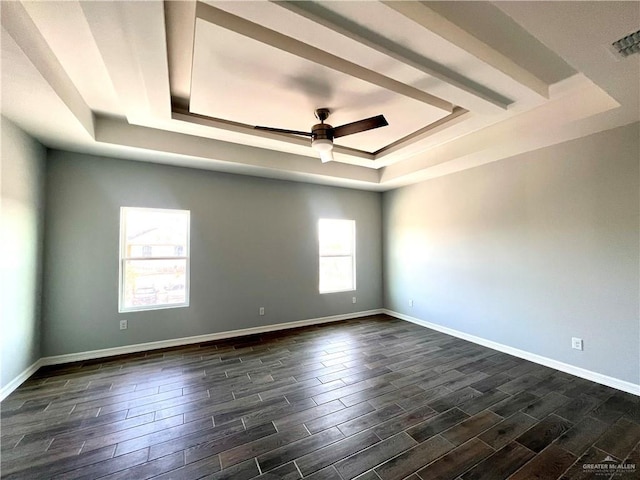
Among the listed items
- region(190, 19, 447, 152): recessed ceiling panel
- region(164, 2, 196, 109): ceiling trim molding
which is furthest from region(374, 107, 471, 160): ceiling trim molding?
region(164, 2, 196, 109): ceiling trim molding

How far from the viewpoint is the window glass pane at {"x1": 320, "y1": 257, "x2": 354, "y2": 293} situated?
5.27m

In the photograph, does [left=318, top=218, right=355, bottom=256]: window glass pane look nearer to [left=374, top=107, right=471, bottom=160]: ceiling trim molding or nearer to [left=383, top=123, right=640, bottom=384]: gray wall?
[left=383, top=123, right=640, bottom=384]: gray wall

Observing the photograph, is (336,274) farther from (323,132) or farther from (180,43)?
(180,43)

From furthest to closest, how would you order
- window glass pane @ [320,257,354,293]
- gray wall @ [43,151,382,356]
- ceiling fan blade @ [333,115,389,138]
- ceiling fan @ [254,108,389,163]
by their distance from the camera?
window glass pane @ [320,257,354,293] → gray wall @ [43,151,382,356] → ceiling fan @ [254,108,389,163] → ceiling fan blade @ [333,115,389,138]

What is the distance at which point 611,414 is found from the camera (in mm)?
2299

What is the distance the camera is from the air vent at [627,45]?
1656 mm

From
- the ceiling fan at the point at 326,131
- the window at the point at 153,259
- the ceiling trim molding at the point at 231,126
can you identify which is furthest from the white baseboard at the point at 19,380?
the ceiling fan at the point at 326,131

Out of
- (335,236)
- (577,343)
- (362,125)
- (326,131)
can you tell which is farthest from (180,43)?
(577,343)

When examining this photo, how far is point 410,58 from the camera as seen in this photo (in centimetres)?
199

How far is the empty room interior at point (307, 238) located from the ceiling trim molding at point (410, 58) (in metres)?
0.02

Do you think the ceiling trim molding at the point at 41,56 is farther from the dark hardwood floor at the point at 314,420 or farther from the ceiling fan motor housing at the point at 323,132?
the dark hardwood floor at the point at 314,420

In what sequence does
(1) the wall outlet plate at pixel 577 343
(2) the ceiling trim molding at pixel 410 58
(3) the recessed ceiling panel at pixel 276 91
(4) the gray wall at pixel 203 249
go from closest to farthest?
(2) the ceiling trim molding at pixel 410 58 < (3) the recessed ceiling panel at pixel 276 91 < (1) the wall outlet plate at pixel 577 343 < (4) the gray wall at pixel 203 249

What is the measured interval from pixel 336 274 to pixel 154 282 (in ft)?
10.2

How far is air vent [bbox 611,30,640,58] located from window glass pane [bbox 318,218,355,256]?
159 inches
